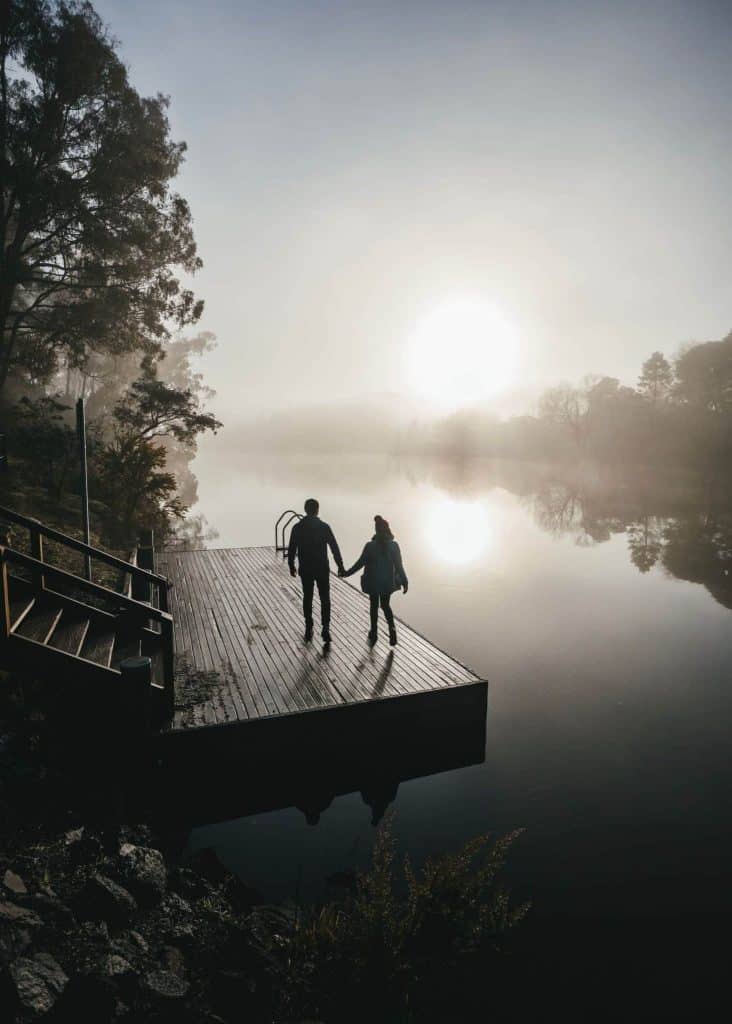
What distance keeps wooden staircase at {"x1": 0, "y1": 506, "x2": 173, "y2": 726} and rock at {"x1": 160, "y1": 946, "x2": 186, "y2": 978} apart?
2.53 meters

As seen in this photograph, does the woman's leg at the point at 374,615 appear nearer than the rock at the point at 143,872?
No

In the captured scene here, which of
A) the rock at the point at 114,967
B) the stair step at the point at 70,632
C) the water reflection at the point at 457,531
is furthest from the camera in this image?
the water reflection at the point at 457,531

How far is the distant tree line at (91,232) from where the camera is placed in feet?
61.6

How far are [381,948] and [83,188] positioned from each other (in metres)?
24.4

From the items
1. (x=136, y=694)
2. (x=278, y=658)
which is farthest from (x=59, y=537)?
(x=278, y=658)

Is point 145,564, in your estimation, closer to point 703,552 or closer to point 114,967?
point 114,967

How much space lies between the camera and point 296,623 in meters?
10.3

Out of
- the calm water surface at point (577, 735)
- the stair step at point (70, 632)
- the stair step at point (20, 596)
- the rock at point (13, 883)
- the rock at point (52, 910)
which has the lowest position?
the calm water surface at point (577, 735)

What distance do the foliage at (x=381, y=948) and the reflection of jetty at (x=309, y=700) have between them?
207cm

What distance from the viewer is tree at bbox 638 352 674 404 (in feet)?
213

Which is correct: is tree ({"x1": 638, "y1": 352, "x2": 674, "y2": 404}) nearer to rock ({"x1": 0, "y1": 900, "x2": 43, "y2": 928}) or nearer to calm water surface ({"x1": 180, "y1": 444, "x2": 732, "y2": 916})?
calm water surface ({"x1": 180, "y1": 444, "x2": 732, "y2": 916})

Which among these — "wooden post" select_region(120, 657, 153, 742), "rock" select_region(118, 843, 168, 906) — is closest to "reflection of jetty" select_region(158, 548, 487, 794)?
"wooden post" select_region(120, 657, 153, 742)

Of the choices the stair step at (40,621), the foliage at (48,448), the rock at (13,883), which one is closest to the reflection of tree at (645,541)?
the stair step at (40,621)

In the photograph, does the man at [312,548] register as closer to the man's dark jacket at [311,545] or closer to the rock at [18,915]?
the man's dark jacket at [311,545]
